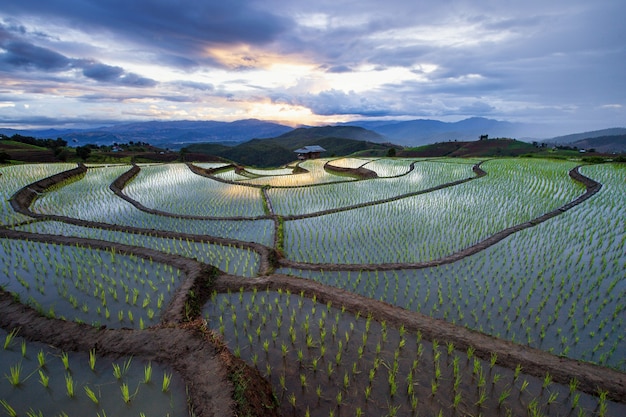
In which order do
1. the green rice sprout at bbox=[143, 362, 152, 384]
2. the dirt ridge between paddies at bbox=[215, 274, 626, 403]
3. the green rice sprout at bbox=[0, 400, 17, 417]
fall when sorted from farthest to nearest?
the dirt ridge between paddies at bbox=[215, 274, 626, 403] < the green rice sprout at bbox=[143, 362, 152, 384] < the green rice sprout at bbox=[0, 400, 17, 417]

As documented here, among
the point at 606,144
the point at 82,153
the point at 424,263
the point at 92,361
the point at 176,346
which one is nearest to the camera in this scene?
the point at 92,361

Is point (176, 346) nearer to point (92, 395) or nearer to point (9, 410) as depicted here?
point (92, 395)

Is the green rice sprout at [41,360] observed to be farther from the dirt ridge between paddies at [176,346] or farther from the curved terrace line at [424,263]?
the curved terrace line at [424,263]

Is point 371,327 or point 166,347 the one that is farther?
point 371,327

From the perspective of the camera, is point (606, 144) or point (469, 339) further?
point (606, 144)

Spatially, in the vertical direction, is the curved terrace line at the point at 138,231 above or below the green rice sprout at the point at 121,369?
above

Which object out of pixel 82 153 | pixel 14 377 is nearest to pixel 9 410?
pixel 14 377

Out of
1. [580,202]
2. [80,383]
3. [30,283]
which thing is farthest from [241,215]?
[580,202]

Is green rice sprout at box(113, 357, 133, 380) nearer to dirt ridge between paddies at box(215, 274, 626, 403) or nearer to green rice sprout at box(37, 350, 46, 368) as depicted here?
green rice sprout at box(37, 350, 46, 368)

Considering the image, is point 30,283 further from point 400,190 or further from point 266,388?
point 400,190

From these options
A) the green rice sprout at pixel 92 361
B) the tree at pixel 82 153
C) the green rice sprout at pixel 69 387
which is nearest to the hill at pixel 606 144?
the tree at pixel 82 153

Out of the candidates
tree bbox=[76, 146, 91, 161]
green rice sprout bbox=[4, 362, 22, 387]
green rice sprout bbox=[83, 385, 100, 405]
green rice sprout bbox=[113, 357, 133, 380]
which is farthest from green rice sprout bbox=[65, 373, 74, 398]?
tree bbox=[76, 146, 91, 161]
